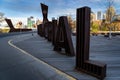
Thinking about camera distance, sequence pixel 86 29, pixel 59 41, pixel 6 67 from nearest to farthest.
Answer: pixel 86 29, pixel 6 67, pixel 59 41

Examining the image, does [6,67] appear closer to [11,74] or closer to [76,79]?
[11,74]

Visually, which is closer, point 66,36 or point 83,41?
point 83,41

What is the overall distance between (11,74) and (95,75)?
133 inches

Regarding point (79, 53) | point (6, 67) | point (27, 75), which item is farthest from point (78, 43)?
point (6, 67)

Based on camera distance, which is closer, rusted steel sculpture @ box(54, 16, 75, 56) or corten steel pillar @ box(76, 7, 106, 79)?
corten steel pillar @ box(76, 7, 106, 79)

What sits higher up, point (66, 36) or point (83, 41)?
point (83, 41)

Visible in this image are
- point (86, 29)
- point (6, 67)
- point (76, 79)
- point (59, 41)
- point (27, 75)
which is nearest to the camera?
point (76, 79)

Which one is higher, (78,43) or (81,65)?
(78,43)

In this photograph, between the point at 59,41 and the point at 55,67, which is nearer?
the point at 55,67

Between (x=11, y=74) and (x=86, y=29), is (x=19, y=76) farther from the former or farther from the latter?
(x=86, y=29)

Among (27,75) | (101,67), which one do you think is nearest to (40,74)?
(27,75)

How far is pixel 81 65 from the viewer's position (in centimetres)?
1171

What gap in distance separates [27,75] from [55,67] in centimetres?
241

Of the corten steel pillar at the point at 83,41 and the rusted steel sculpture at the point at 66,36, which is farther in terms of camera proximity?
the rusted steel sculpture at the point at 66,36
